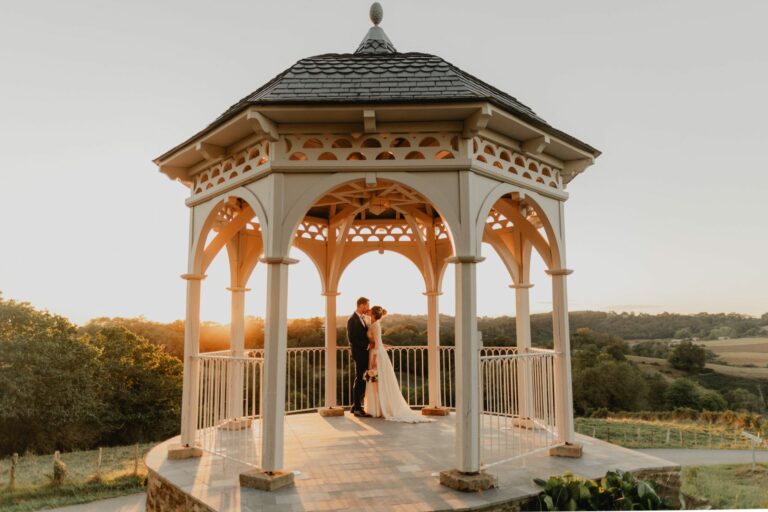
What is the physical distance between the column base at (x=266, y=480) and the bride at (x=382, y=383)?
3386mm

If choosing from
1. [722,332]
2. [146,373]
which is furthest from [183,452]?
[722,332]

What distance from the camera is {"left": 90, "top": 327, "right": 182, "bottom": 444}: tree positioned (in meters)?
20.6

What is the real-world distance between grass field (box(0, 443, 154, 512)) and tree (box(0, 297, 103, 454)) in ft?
Answer: 8.53

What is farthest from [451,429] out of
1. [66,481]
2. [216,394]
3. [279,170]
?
[66,481]

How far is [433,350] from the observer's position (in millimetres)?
8406

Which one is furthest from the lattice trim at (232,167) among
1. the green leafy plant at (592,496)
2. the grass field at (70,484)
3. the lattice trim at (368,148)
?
the grass field at (70,484)

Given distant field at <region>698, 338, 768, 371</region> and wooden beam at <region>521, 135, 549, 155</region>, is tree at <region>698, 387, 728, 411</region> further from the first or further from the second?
wooden beam at <region>521, 135, 549, 155</region>

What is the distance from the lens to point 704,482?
10.0m

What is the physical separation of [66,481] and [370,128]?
12.0 meters

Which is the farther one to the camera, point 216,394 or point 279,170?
point 216,394

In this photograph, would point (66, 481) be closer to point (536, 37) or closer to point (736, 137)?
point (536, 37)

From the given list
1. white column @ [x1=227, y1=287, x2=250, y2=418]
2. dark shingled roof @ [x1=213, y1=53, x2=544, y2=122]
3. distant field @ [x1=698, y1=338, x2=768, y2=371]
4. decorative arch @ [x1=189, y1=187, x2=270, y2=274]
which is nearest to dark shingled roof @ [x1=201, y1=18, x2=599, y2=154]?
dark shingled roof @ [x1=213, y1=53, x2=544, y2=122]

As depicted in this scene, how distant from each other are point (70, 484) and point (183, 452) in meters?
8.19

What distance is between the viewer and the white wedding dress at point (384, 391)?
7871mm
